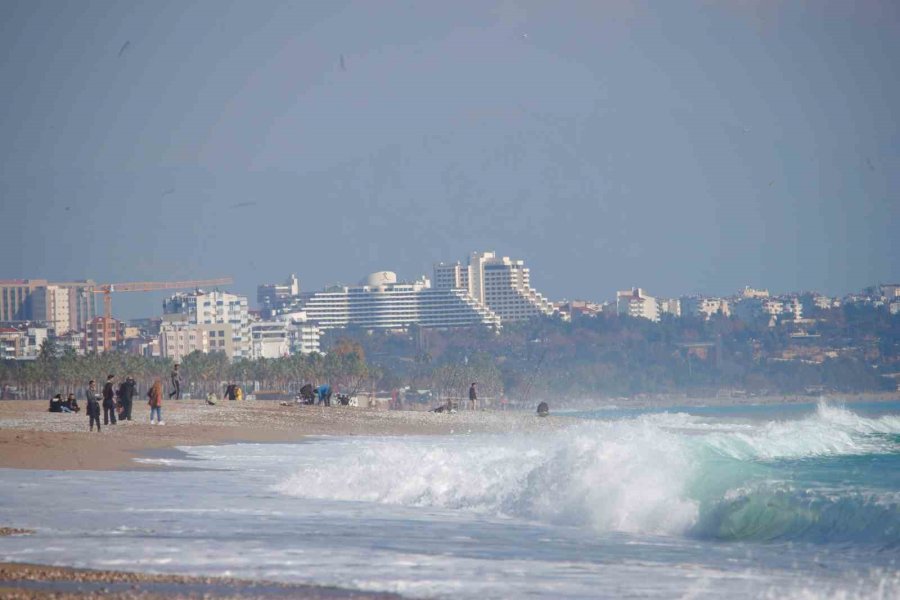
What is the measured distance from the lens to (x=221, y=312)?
185500mm

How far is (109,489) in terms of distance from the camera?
1653 cm

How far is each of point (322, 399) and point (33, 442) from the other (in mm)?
31613

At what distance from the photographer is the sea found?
34.5ft

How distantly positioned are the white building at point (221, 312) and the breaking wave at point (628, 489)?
505 ft

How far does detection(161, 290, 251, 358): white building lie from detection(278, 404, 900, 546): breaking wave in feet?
505

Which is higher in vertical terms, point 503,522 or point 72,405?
point 72,405

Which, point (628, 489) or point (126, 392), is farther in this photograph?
point (126, 392)

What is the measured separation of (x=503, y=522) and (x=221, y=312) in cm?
17396

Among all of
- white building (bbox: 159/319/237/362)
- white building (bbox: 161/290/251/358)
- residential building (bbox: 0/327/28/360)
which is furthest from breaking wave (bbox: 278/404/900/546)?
residential building (bbox: 0/327/28/360)

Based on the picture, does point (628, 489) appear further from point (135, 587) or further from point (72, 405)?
point (72, 405)

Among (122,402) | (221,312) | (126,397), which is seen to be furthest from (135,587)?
(221,312)

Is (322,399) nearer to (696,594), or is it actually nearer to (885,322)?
(696,594)

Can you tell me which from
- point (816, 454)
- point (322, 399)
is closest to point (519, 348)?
point (322, 399)

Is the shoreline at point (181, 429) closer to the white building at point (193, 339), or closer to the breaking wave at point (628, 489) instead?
the breaking wave at point (628, 489)
